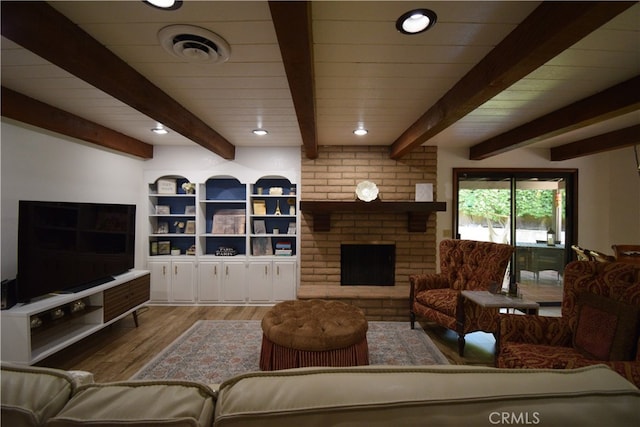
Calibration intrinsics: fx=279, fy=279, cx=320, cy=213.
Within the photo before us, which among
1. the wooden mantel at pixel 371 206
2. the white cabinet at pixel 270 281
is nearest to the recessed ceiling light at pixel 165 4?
the wooden mantel at pixel 371 206

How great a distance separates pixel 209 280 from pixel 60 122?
2.39 metres

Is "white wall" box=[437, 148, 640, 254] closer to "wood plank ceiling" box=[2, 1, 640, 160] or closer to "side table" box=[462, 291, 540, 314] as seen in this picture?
"wood plank ceiling" box=[2, 1, 640, 160]

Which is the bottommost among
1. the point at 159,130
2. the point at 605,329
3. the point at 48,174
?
the point at 605,329

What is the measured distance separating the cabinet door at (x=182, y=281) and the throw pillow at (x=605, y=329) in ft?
13.3

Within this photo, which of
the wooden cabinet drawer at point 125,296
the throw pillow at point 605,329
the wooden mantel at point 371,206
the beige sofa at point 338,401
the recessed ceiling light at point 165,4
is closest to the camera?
the beige sofa at point 338,401

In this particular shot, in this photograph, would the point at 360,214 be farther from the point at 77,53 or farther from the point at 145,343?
the point at 77,53

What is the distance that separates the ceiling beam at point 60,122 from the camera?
219cm

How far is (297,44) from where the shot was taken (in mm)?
1277

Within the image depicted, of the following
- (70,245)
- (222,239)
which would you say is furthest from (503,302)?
(70,245)

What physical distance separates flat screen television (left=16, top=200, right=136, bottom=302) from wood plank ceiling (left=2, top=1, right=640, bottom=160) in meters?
0.77

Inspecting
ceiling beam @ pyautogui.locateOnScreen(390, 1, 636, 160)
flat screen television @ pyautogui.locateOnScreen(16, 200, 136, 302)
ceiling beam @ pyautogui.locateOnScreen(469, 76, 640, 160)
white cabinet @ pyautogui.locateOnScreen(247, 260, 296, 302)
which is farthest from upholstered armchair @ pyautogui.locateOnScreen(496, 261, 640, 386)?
flat screen television @ pyautogui.locateOnScreen(16, 200, 136, 302)

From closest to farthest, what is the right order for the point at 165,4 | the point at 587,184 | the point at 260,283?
the point at 165,4
the point at 260,283
the point at 587,184

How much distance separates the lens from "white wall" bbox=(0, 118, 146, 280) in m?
2.37

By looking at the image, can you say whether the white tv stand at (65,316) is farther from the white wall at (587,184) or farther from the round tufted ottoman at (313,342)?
the white wall at (587,184)
